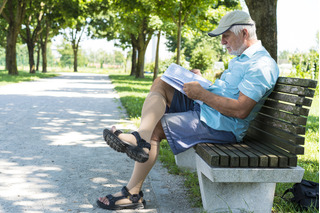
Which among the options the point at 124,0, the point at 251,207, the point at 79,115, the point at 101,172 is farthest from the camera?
the point at 124,0

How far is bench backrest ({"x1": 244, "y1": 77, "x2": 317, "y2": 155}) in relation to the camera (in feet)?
8.69

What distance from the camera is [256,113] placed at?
10.7ft

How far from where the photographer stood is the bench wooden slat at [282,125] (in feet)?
8.64

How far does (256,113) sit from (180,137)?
2.34ft

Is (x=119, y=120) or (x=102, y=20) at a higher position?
(x=102, y=20)

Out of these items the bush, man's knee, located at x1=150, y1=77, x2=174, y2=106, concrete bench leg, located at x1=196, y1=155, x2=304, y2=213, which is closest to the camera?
concrete bench leg, located at x1=196, y1=155, x2=304, y2=213

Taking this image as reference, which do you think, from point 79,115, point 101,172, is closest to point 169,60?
point 79,115

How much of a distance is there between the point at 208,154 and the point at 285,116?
67cm

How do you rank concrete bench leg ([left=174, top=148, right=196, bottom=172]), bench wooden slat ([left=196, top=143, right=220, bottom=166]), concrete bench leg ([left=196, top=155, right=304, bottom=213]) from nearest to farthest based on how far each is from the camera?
bench wooden slat ([left=196, top=143, right=220, bottom=166]) < concrete bench leg ([left=196, top=155, right=304, bottom=213]) < concrete bench leg ([left=174, top=148, right=196, bottom=172])

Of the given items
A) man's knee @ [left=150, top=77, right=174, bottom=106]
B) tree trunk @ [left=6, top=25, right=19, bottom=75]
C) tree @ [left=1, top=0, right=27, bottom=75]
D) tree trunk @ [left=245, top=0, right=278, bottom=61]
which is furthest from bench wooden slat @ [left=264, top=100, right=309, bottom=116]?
tree trunk @ [left=6, top=25, right=19, bottom=75]

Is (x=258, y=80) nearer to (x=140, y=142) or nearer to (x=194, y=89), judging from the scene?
(x=194, y=89)

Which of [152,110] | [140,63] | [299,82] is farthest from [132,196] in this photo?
[140,63]

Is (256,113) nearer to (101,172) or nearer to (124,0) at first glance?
(101,172)

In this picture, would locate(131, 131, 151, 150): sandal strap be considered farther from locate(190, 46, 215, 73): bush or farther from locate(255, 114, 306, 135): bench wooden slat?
locate(190, 46, 215, 73): bush
